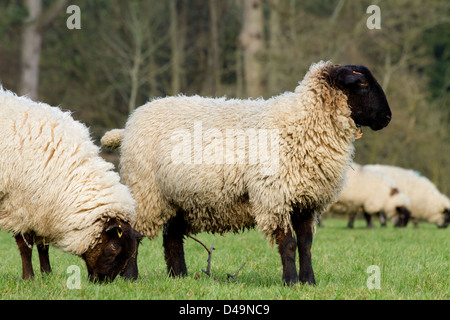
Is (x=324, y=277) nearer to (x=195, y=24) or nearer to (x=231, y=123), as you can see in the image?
(x=231, y=123)

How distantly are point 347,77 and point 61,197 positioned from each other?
2.85 m

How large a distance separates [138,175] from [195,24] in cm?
2265

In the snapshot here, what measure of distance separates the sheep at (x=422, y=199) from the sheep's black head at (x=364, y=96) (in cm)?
1250

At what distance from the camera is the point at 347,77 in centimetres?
595

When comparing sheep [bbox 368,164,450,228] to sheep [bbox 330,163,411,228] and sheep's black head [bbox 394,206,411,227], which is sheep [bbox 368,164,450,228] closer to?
sheep's black head [bbox 394,206,411,227]

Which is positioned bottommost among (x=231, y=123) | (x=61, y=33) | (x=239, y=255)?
(x=239, y=255)

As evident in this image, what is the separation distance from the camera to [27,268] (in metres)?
6.06

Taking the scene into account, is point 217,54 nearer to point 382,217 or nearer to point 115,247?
point 382,217

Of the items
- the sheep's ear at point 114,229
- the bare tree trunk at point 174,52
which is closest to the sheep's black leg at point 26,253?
the sheep's ear at point 114,229

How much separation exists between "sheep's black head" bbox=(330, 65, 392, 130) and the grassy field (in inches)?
61.0

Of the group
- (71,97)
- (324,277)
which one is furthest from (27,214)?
(71,97)

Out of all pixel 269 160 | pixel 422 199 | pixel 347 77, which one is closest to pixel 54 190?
pixel 269 160

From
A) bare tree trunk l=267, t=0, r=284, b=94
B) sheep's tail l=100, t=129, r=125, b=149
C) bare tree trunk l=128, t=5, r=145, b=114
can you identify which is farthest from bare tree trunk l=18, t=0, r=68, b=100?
sheep's tail l=100, t=129, r=125, b=149
